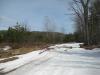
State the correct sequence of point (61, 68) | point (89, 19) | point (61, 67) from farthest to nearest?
point (89, 19), point (61, 67), point (61, 68)

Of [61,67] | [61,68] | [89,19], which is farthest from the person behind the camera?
[89,19]

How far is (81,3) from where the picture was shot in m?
42.7

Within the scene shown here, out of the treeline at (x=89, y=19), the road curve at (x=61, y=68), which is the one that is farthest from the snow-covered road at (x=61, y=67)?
the treeline at (x=89, y=19)

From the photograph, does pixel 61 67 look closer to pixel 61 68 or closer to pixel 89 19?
pixel 61 68

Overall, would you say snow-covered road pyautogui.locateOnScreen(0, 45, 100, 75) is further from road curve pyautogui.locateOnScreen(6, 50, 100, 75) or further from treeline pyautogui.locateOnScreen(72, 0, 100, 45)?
treeline pyautogui.locateOnScreen(72, 0, 100, 45)

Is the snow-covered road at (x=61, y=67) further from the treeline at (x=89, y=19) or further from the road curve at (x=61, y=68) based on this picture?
the treeline at (x=89, y=19)

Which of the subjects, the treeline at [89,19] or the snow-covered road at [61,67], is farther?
the treeline at [89,19]

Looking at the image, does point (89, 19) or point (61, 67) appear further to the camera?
point (89, 19)

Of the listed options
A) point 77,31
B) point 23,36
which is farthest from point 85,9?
point 77,31

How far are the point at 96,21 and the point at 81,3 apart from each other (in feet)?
69.9

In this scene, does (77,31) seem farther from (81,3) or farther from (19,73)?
(19,73)

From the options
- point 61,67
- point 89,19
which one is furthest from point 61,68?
point 89,19

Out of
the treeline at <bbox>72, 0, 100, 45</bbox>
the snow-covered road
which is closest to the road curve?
the snow-covered road

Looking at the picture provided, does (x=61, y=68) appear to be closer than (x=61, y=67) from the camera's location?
Yes
